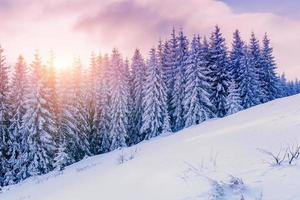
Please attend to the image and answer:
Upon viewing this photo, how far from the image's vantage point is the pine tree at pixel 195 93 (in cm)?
4912

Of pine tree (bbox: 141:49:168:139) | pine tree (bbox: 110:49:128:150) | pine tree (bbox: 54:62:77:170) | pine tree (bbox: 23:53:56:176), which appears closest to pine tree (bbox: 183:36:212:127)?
pine tree (bbox: 141:49:168:139)

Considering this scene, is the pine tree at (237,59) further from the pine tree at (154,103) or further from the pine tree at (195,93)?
the pine tree at (154,103)

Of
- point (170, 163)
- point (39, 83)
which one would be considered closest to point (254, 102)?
point (39, 83)

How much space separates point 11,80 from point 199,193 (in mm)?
44863

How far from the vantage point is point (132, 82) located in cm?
6228

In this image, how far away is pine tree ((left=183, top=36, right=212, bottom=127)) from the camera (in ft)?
161

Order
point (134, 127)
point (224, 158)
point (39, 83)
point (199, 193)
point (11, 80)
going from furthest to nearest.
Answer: point (134, 127) → point (11, 80) → point (39, 83) → point (224, 158) → point (199, 193)

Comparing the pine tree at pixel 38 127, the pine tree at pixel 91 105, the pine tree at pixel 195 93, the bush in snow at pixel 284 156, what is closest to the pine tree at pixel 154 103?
the pine tree at pixel 195 93

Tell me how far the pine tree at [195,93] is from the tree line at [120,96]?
120 millimetres

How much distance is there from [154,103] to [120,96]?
5.57 meters

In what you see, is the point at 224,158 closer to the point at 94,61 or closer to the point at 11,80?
the point at 11,80

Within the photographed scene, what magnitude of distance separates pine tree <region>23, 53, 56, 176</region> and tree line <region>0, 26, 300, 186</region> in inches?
3.8

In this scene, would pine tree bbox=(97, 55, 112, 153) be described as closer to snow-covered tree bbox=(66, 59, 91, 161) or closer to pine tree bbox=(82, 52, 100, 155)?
pine tree bbox=(82, 52, 100, 155)

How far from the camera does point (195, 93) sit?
4931 cm
